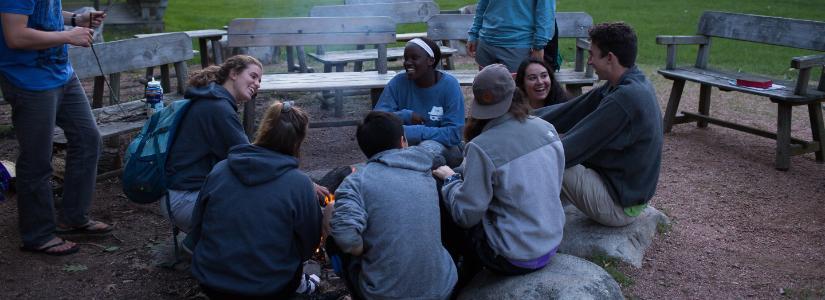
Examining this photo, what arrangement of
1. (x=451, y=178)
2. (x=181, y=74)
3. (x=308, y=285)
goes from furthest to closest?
(x=181, y=74) → (x=308, y=285) → (x=451, y=178)

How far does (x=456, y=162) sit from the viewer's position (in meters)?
5.11

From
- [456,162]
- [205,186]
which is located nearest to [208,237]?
[205,186]

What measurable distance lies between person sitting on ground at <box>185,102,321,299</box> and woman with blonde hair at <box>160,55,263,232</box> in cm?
58

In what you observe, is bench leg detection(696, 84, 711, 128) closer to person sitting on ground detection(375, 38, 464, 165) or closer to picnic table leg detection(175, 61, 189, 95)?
person sitting on ground detection(375, 38, 464, 165)

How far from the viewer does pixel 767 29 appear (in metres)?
7.42

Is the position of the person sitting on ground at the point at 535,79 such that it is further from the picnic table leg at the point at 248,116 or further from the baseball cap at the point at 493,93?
the picnic table leg at the point at 248,116

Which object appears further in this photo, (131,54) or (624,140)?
(131,54)

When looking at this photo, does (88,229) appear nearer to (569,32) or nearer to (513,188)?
(513,188)

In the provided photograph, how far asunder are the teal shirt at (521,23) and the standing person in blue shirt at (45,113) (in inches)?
115

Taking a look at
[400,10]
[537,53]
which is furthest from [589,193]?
[400,10]

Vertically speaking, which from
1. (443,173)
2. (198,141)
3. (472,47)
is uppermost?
(472,47)

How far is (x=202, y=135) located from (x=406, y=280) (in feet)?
4.73

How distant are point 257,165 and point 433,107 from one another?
6.55 feet

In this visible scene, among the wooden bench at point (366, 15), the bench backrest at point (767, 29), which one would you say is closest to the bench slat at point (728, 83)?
the bench backrest at point (767, 29)
